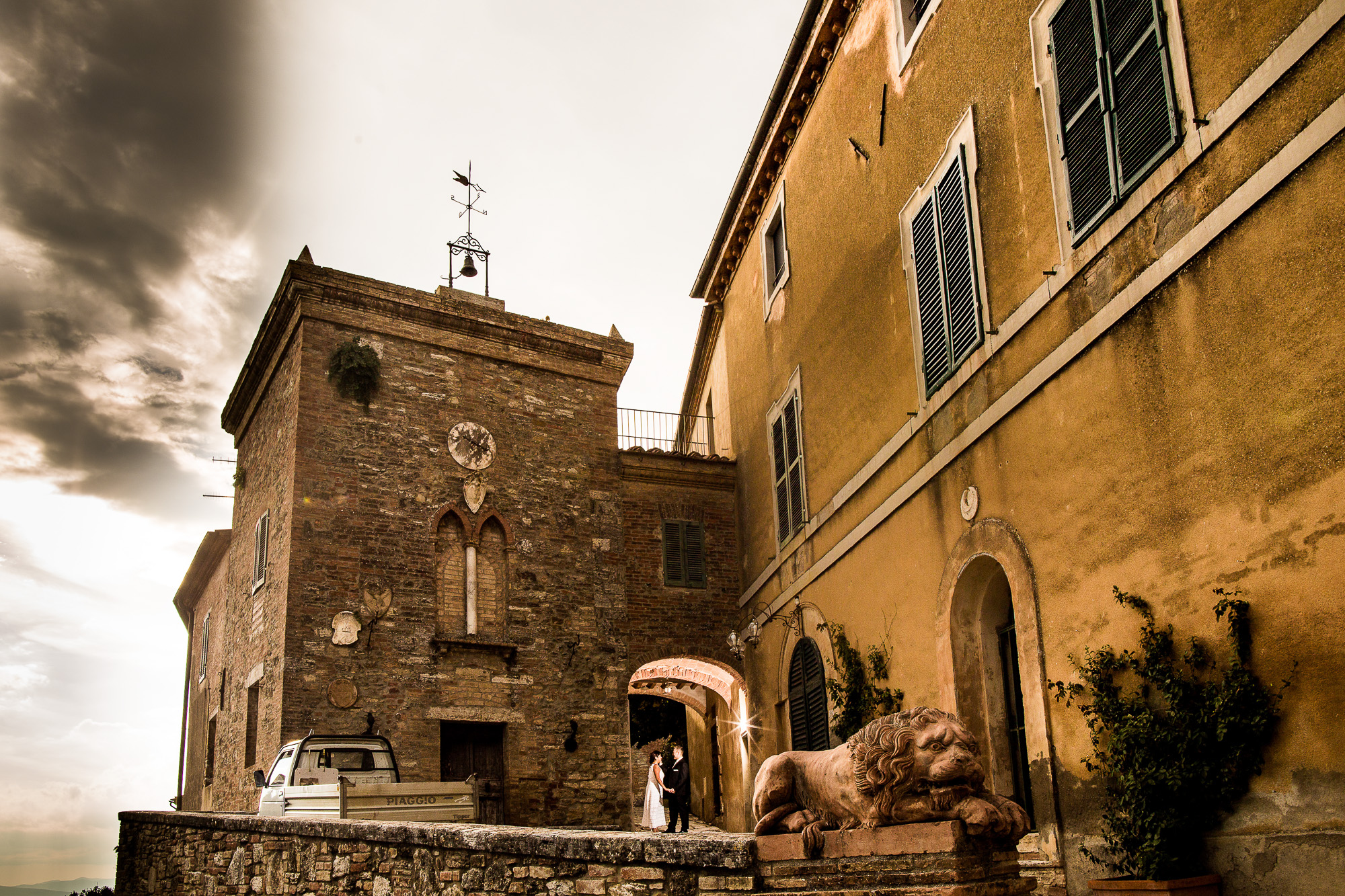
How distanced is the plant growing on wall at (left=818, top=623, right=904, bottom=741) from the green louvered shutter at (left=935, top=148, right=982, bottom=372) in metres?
3.19

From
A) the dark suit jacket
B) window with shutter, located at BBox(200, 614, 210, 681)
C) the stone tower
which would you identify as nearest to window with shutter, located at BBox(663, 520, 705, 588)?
the stone tower

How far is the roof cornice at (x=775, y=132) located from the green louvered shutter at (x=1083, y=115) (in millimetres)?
4844

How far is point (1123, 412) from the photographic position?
6.93m

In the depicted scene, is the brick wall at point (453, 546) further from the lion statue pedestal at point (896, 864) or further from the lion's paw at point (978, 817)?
the lion's paw at point (978, 817)

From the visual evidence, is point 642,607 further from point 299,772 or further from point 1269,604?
point 1269,604

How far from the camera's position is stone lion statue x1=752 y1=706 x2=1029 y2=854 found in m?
5.14

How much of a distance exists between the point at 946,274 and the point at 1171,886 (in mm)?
5455

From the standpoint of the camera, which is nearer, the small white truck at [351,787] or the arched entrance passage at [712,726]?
the small white truck at [351,787]

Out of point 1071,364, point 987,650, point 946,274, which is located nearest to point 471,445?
point 946,274

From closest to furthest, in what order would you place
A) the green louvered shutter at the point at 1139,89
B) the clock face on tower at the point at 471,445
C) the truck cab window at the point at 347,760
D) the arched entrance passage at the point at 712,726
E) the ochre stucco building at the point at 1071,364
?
the ochre stucco building at the point at 1071,364, the green louvered shutter at the point at 1139,89, the truck cab window at the point at 347,760, the clock face on tower at the point at 471,445, the arched entrance passage at the point at 712,726

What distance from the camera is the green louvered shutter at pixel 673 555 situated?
1708cm

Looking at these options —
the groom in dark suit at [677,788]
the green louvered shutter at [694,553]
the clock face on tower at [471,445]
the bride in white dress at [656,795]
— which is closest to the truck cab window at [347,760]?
the bride in white dress at [656,795]

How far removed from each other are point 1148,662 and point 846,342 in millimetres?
6105

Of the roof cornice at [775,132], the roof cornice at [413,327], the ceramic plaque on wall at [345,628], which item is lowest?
the ceramic plaque on wall at [345,628]
